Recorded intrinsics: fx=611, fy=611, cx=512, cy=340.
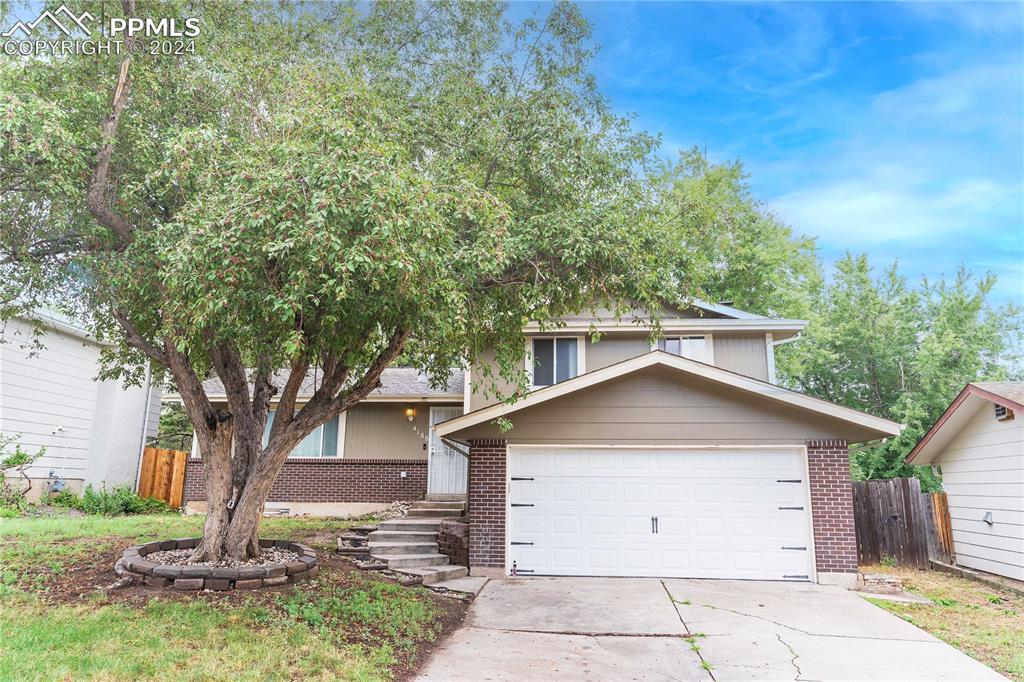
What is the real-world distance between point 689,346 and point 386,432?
7666 mm

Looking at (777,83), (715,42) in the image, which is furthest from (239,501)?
(777,83)

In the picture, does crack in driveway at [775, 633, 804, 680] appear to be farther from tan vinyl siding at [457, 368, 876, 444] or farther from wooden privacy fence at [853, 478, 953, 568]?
wooden privacy fence at [853, 478, 953, 568]

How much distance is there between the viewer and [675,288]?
828cm

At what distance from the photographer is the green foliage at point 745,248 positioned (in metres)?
23.3

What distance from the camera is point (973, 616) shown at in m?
7.97

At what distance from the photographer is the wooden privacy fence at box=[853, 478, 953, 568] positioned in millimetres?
11750

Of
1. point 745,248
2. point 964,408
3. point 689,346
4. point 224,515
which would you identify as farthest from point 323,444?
point 745,248

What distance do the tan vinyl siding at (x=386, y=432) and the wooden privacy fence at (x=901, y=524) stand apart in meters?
9.78

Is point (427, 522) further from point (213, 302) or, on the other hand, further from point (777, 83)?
point (777, 83)

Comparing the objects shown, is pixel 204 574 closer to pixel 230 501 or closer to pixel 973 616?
pixel 230 501

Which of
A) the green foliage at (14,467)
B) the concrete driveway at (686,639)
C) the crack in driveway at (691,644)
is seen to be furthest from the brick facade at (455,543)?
the green foliage at (14,467)

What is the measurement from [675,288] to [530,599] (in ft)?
15.5

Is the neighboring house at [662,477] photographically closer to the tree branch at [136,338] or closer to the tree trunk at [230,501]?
the tree trunk at [230,501]

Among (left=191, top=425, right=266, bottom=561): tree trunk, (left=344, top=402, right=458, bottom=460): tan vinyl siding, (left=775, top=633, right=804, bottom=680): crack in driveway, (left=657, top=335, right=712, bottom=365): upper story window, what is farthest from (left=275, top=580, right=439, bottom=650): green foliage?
(left=657, top=335, right=712, bottom=365): upper story window
